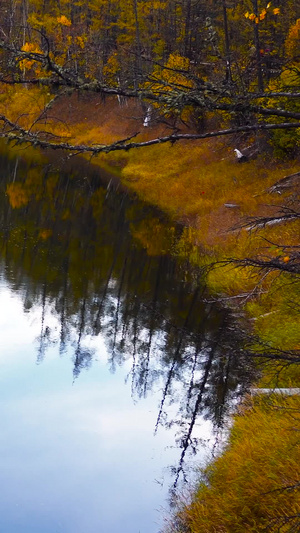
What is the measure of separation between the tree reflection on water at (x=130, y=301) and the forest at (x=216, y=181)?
0.14 m

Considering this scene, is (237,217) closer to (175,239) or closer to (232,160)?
(175,239)

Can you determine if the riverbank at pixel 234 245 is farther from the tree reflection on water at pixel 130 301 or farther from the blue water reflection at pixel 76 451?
the blue water reflection at pixel 76 451

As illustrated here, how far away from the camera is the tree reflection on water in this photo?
41.0 ft

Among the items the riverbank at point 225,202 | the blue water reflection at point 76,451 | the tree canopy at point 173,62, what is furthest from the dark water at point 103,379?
the riverbank at point 225,202

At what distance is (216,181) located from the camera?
1160 inches

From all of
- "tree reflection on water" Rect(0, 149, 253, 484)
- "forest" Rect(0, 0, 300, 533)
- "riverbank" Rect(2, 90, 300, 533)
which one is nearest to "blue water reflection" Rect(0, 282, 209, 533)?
"tree reflection on water" Rect(0, 149, 253, 484)

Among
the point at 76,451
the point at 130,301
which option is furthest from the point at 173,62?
the point at 76,451

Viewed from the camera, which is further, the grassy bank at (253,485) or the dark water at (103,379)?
the dark water at (103,379)

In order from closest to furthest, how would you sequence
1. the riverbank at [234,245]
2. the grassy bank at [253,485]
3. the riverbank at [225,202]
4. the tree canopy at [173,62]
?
the tree canopy at [173,62]
the grassy bank at [253,485]
the riverbank at [234,245]
the riverbank at [225,202]

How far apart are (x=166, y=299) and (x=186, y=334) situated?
2.57 meters

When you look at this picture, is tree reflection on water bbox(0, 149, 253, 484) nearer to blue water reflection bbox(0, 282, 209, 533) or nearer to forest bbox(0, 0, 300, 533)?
forest bbox(0, 0, 300, 533)

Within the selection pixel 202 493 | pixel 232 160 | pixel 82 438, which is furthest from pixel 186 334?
pixel 232 160

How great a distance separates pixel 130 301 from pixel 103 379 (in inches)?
188

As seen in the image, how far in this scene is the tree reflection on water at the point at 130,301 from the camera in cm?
1248
